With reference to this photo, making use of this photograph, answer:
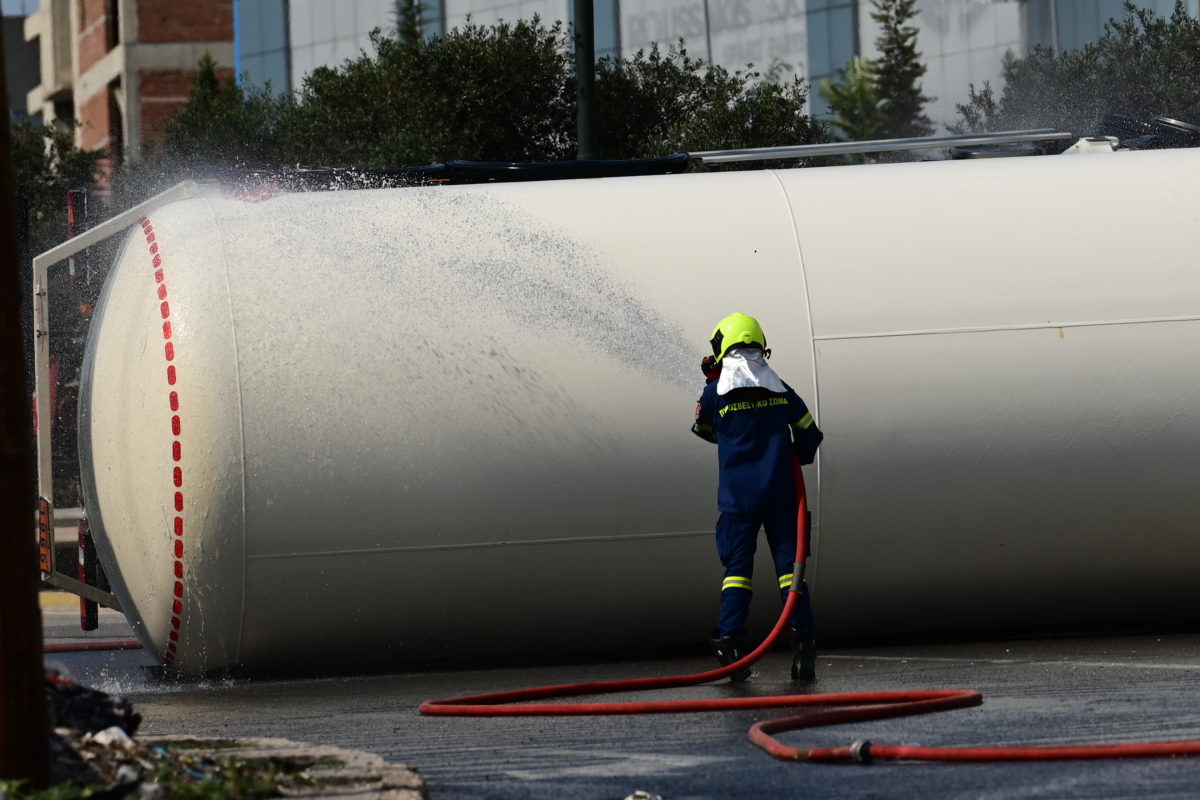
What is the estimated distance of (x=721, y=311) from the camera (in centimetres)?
784

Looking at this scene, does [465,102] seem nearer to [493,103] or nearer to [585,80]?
[493,103]

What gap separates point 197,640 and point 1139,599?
4381 millimetres

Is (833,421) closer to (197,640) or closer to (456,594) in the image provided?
(456,594)


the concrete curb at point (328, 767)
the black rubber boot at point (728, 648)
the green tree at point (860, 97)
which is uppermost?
the green tree at point (860, 97)

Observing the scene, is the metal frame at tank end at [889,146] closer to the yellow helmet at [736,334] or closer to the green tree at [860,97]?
the yellow helmet at [736,334]

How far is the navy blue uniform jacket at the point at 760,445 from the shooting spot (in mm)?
7348

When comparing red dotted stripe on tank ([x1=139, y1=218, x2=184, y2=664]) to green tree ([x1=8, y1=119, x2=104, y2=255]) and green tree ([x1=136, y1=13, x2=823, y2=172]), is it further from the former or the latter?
green tree ([x1=8, y1=119, x2=104, y2=255])

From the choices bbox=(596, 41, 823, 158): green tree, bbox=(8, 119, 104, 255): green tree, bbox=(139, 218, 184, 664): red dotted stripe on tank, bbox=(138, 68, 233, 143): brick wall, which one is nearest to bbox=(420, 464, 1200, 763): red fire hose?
bbox=(139, 218, 184, 664): red dotted stripe on tank

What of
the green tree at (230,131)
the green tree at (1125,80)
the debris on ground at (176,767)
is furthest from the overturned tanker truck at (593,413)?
the green tree at (230,131)

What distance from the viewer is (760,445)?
737cm

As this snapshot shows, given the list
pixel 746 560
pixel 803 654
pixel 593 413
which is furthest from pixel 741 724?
pixel 593 413

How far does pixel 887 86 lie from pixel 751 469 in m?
40.2

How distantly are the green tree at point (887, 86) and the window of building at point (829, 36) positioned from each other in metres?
0.34

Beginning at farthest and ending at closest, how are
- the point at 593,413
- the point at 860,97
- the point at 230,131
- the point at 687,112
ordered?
the point at 860,97, the point at 230,131, the point at 687,112, the point at 593,413
